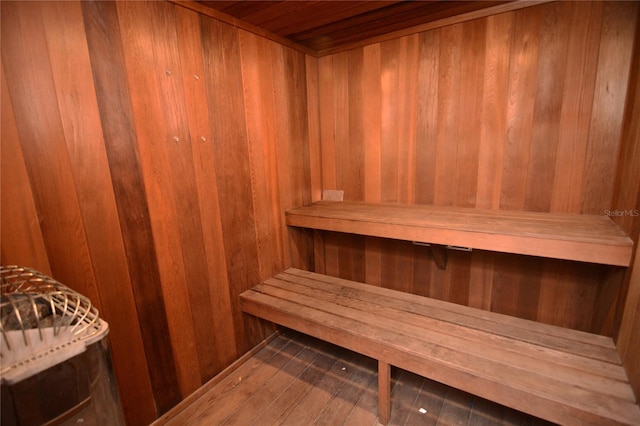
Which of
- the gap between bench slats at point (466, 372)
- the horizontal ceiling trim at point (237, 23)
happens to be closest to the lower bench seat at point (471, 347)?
the gap between bench slats at point (466, 372)

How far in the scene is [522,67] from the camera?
173 centimetres

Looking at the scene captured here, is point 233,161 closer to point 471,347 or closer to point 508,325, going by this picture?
point 471,347

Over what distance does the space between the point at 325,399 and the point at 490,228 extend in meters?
1.39

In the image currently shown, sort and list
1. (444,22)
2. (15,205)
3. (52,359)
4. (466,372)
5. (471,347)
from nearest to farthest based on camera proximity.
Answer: (52,359)
(15,205)
(466,372)
(471,347)
(444,22)

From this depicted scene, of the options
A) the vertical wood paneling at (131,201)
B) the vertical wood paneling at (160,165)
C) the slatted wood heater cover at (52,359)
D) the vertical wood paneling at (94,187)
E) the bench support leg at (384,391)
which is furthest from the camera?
the bench support leg at (384,391)

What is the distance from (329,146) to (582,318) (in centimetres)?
207

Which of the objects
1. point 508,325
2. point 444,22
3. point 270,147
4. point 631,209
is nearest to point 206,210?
point 270,147

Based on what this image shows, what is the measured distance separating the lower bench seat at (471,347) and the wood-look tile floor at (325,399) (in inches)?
8.9

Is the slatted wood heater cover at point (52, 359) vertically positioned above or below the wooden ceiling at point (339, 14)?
below

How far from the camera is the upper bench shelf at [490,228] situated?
4.36 ft

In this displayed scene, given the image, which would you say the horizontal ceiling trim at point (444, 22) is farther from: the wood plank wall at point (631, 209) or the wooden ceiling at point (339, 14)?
Answer: the wood plank wall at point (631, 209)

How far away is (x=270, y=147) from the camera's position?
85.4 inches

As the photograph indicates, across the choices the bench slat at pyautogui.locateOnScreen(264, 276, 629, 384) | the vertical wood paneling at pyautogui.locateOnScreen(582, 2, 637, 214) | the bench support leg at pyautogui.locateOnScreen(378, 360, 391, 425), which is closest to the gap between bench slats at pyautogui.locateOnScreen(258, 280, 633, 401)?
the bench slat at pyautogui.locateOnScreen(264, 276, 629, 384)

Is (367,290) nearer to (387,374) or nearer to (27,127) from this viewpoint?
(387,374)
